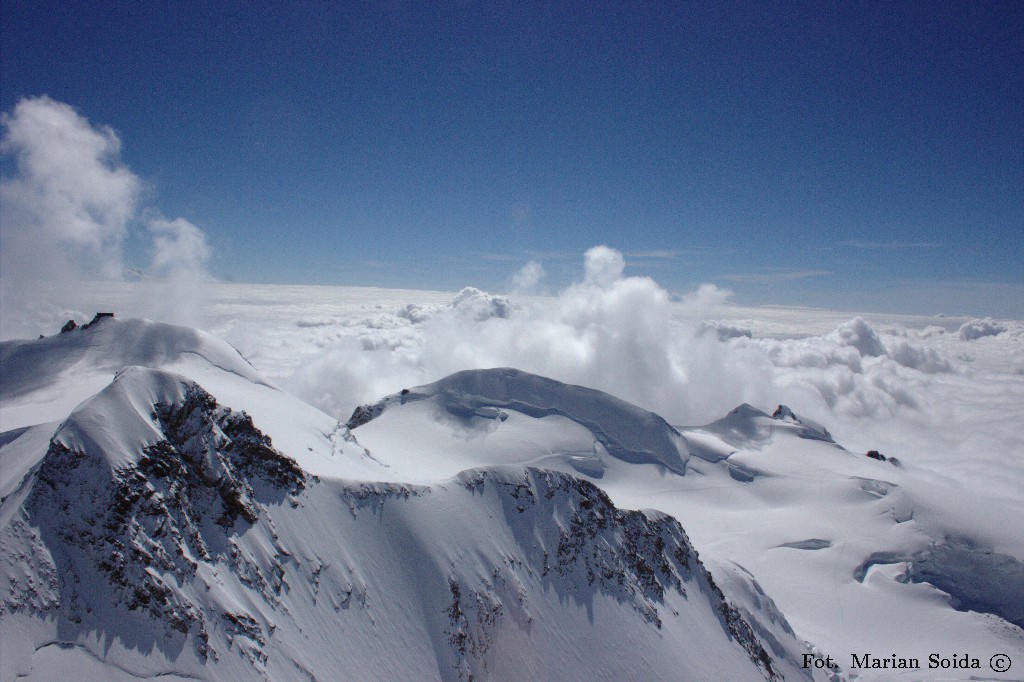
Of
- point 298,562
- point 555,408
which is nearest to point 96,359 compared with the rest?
point 298,562

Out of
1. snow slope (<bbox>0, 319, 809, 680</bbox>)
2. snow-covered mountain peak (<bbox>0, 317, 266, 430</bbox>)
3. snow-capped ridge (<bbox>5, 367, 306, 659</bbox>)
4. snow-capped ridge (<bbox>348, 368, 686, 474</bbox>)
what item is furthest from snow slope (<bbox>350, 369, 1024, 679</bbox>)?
snow-capped ridge (<bbox>5, 367, 306, 659</bbox>)

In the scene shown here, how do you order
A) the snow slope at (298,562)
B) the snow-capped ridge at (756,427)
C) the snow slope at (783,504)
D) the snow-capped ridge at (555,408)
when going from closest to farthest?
the snow slope at (298,562) < the snow slope at (783,504) < the snow-capped ridge at (555,408) < the snow-capped ridge at (756,427)

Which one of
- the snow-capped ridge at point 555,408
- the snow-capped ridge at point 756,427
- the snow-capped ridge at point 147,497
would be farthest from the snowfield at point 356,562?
the snow-capped ridge at point 756,427

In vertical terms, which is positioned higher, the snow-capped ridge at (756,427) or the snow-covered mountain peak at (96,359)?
the snow-covered mountain peak at (96,359)

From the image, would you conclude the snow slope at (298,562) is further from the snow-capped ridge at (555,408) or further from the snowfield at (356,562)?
the snow-capped ridge at (555,408)

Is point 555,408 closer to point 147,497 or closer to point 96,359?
point 96,359

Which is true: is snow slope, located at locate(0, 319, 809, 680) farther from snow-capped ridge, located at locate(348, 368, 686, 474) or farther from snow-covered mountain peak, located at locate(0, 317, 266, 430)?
snow-capped ridge, located at locate(348, 368, 686, 474)
